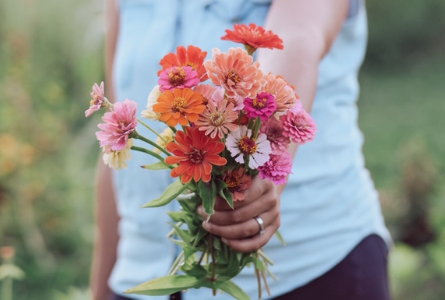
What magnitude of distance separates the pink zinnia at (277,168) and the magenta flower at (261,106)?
0.22 feet

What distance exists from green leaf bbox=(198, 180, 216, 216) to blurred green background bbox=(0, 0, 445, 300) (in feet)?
6.58

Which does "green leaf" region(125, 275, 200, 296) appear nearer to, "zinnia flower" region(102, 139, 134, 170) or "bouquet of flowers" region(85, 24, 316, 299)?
"bouquet of flowers" region(85, 24, 316, 299)

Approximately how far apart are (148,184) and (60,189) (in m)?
2.58

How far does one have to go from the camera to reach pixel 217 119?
0.91m

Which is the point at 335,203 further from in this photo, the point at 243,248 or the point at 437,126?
the point at 437,126

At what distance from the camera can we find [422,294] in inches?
121

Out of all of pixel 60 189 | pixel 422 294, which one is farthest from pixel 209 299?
pixel 60 189

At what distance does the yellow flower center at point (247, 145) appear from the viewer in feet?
3.04

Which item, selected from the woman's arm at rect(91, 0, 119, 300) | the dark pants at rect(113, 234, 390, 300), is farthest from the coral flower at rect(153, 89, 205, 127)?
the woman's arm at rect(91, 0, 119, 300)

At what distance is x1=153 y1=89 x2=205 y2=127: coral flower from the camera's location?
34.9 inches

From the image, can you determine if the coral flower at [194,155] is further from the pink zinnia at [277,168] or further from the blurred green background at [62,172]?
the blurred green background at [62,172]

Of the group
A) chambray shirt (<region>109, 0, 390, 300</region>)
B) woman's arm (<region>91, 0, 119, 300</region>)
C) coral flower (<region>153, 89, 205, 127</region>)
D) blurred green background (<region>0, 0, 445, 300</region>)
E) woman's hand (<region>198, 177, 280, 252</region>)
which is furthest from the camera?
blurred green background (<region>0, 0, 445, 300</region>)

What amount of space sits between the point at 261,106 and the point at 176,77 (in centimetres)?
11

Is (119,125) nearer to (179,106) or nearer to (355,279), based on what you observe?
(179,106)
